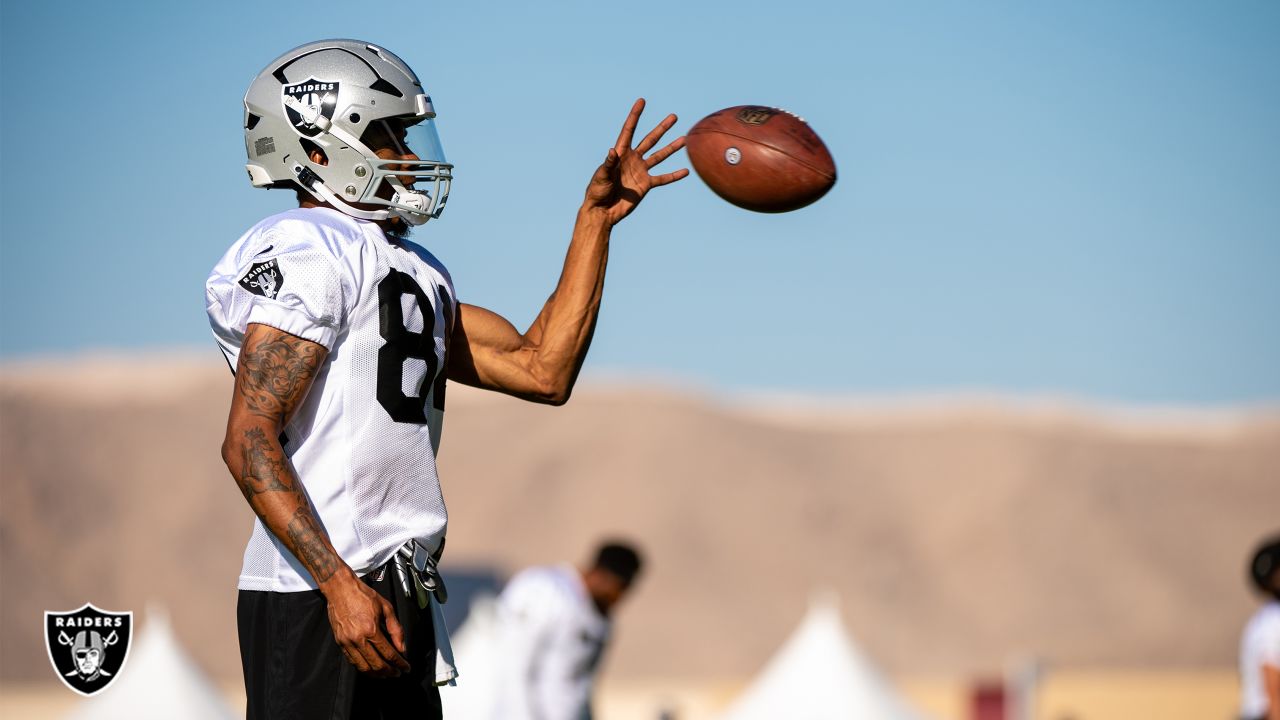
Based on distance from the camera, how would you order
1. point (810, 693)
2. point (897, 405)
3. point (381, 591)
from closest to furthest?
point (381, 591) → point (810, 693) → point (897, 405)

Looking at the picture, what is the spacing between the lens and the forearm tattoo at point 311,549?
10.3ft

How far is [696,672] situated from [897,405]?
25972 mm

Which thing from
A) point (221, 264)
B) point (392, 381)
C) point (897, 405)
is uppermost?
point (897, 405)

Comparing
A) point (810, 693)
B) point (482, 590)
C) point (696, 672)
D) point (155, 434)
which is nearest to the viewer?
point (810, 693)

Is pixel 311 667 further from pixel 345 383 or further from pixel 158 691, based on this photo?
pixel 158 691

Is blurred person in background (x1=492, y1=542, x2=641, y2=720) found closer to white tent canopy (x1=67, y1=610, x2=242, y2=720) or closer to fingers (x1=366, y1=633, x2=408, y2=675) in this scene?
white tent canopy (x1=67, y1=610, x2=242, y2=720)

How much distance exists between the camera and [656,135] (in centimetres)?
415

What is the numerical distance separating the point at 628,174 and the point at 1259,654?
457 centimetres

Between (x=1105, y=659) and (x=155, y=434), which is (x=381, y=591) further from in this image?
(x=155, y=434)

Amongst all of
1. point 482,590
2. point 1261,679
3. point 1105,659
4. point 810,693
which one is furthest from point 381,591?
point 1105,659

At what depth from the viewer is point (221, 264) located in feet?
11.1
